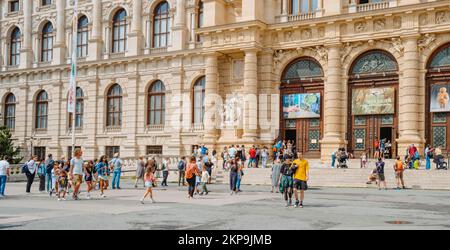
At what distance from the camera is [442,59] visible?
35062mm

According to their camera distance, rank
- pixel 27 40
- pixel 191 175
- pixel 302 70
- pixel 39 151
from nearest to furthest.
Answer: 1. pixel 191 175
2. pixel 302 70
3. pixel 39 151
4. pixel 27 40

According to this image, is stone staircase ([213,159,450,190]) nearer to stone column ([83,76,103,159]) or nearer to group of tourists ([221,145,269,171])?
group of tourists ([221,145,269,171])

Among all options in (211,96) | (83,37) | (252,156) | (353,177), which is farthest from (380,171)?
(83,37)

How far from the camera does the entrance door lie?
36594 mm

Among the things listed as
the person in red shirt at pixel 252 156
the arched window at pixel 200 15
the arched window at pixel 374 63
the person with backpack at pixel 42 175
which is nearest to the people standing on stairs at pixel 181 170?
the person in red shirt at pixel 252 156

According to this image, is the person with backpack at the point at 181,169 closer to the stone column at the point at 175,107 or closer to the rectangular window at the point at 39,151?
the stone column at the point at 175,107

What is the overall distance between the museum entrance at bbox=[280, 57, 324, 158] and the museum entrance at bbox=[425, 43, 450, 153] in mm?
7012

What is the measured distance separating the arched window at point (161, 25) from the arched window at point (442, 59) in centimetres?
2132

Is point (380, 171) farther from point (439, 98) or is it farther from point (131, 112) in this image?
point (131, 112)

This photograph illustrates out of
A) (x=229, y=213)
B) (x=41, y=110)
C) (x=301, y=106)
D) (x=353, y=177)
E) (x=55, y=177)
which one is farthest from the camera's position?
(x=41, y=110)

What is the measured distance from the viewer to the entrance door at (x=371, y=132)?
36594 mm

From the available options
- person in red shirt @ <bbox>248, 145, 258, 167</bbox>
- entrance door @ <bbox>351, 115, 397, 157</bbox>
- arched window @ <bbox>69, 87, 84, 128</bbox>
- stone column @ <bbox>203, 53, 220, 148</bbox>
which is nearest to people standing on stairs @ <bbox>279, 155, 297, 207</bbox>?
person in red shirt @ <bbox>248, 145, 258, 167</bbox>

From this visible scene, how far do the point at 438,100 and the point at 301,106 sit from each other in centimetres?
903

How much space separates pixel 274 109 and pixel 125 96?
14.5 metres
